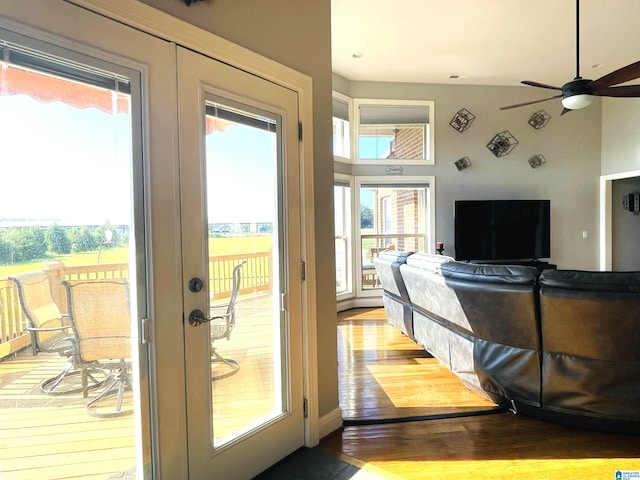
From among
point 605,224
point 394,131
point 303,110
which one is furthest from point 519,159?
point 303,110

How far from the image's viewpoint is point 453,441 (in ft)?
7.60

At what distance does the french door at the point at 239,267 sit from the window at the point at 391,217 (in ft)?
13.5

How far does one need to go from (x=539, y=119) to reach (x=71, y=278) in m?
7.21

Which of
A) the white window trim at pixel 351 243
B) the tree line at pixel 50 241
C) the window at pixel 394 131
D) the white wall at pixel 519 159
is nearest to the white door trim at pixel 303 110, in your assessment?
the tree line at pixel 50 241

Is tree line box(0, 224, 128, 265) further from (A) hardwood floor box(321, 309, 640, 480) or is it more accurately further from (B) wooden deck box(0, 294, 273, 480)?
(A) hardwood floor box(321, 309, 640, 480)

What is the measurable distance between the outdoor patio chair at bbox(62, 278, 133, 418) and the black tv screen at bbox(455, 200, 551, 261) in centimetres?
555

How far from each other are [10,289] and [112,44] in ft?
3.03

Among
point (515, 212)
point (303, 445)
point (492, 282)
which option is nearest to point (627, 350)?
point (492, 282)

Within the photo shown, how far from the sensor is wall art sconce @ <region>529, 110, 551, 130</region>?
6531mm

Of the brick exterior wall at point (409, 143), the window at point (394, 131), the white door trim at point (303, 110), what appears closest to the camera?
the white door trim at point (303, 110)

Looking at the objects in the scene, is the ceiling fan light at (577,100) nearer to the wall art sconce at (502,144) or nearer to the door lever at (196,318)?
the wall art sconce at (502,144)

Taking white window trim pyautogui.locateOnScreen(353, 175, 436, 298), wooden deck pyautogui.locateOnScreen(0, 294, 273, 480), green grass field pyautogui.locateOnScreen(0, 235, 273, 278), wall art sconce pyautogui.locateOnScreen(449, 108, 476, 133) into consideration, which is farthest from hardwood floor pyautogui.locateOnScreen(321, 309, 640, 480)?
wall art sconce pyautogui.locateOnScreen(449, 108, 476, 133)

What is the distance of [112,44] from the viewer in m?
1.43

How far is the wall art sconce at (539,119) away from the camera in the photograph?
653 cm
